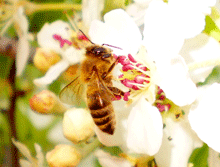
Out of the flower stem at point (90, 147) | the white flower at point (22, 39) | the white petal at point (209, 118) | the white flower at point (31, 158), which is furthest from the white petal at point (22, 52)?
the white petal at point (209, 118)

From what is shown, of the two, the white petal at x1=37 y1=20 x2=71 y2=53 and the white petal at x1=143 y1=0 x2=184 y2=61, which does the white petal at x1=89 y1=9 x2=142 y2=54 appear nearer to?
the white petal at x1=143 y1=0 x2=184 y2=61

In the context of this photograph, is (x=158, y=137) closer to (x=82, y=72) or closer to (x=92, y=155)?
(x=82, y=72)

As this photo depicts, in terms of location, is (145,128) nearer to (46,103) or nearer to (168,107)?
(168,107)

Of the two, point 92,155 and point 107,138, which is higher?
point 107,138

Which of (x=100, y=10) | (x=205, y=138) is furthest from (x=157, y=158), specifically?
(x=100, y=10)

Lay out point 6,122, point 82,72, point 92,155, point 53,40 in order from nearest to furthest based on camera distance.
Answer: point 82,72 → point 92,155 → point 53,40 → point 6,122

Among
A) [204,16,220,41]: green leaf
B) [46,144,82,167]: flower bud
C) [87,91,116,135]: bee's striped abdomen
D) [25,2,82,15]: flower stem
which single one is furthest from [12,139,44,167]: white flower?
[204,16,220,41]: green leaf

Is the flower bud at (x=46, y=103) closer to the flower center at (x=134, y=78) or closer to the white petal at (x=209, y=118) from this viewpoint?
the flower center at (x=134, y=78)

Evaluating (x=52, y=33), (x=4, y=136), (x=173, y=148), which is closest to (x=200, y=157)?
(x=173, y=148)
